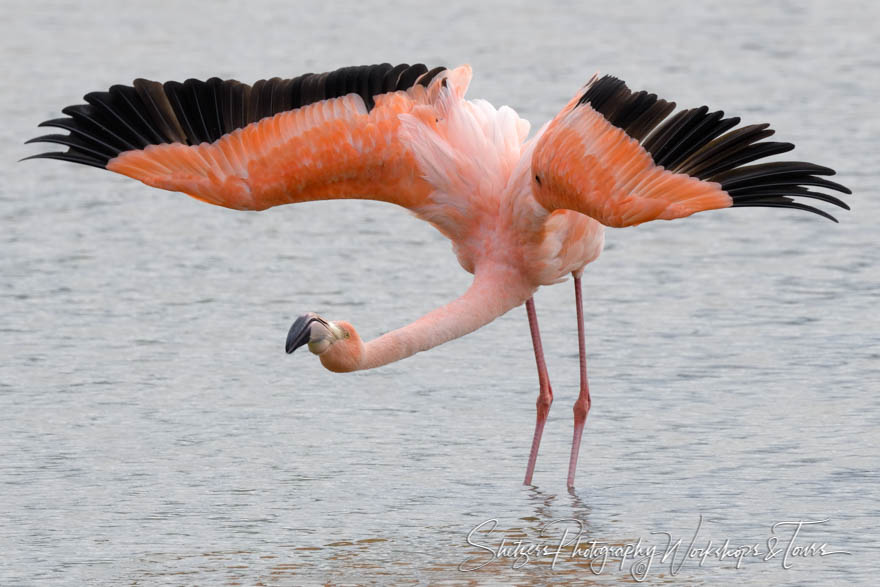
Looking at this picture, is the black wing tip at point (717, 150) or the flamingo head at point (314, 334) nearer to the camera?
the black wing tip at point (717, 150)

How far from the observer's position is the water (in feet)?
26.2

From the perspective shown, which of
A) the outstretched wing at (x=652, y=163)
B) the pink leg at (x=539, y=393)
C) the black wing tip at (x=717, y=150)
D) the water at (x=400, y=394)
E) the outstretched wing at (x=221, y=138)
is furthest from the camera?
the pink leg at (x=539, y=393)

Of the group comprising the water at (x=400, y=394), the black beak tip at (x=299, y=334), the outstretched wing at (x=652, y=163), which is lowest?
the water at (x=400, y=394)

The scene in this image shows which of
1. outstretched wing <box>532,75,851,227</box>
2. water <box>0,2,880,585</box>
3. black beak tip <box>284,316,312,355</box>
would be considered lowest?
water <box>0,2,880,585</box>

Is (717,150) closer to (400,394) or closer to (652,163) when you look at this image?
(652,163)

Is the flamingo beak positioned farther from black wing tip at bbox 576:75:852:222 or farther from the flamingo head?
black wing tip at bbox 576:75:852:222

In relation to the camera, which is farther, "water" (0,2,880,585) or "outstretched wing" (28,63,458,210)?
"outstretched wing" (28,63,458,210)

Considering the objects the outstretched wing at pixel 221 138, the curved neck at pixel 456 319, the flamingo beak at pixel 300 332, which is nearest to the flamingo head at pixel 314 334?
the flamingo beak at pixel 300 332

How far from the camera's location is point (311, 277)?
12570mm

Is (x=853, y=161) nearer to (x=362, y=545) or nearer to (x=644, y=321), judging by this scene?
(x=644, y=321)

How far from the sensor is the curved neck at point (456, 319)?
8.00 meters

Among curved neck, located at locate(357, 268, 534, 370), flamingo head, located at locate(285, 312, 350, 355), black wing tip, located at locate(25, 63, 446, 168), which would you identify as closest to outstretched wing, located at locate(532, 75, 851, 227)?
curved neck, located at locate(357, 268, 534, 370)

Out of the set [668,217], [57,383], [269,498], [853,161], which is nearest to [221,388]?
[57,383]

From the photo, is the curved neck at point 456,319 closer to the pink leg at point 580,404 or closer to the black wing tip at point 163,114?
the pink leg at point 580,404
